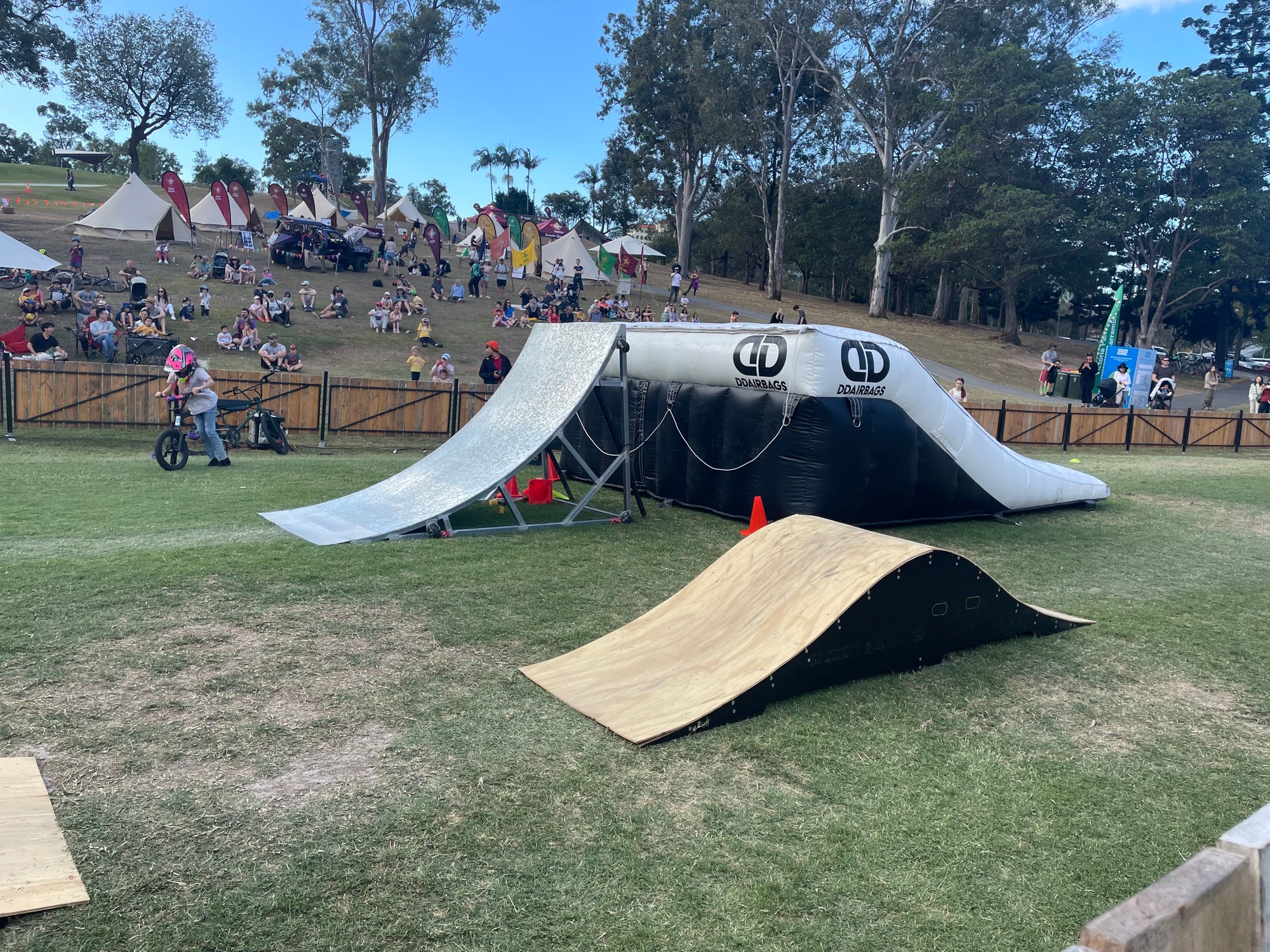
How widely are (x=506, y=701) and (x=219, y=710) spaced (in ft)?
5.10

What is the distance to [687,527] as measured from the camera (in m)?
10.4

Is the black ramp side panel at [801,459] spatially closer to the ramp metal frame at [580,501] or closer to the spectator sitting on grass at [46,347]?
the ramp metal frame at [580,501]

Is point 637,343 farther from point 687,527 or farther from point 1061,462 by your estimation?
point 1061,462

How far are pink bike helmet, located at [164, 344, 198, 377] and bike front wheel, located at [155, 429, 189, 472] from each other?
86 cm

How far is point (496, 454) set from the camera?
9.54m

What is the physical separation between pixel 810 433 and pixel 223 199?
1338 inches

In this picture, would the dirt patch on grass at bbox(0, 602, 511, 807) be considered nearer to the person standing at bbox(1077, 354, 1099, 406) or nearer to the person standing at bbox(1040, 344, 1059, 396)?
the person standing at bbox(1077, 354, 1099, 406)

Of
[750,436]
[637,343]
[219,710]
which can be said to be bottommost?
[219,710]

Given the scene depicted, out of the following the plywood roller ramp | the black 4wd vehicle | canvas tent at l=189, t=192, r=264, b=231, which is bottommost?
the plywood roller ramp

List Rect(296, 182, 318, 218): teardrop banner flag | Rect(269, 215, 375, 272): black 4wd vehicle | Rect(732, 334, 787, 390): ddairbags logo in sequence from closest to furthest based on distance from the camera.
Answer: Rect(732, 334, 787, 390): ddairbags logo → Rect(269, 215, 375, 272): black 4wd vehicle → Rect(296, 182, 318, 218): teardrop banner flag

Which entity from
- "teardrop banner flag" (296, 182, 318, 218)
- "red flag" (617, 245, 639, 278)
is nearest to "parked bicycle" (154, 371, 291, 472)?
"red flag" (617, 245, 639, 278)

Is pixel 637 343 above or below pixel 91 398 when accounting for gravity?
above

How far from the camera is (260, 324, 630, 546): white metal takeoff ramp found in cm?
871

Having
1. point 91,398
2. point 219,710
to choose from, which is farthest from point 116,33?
point 219,710
